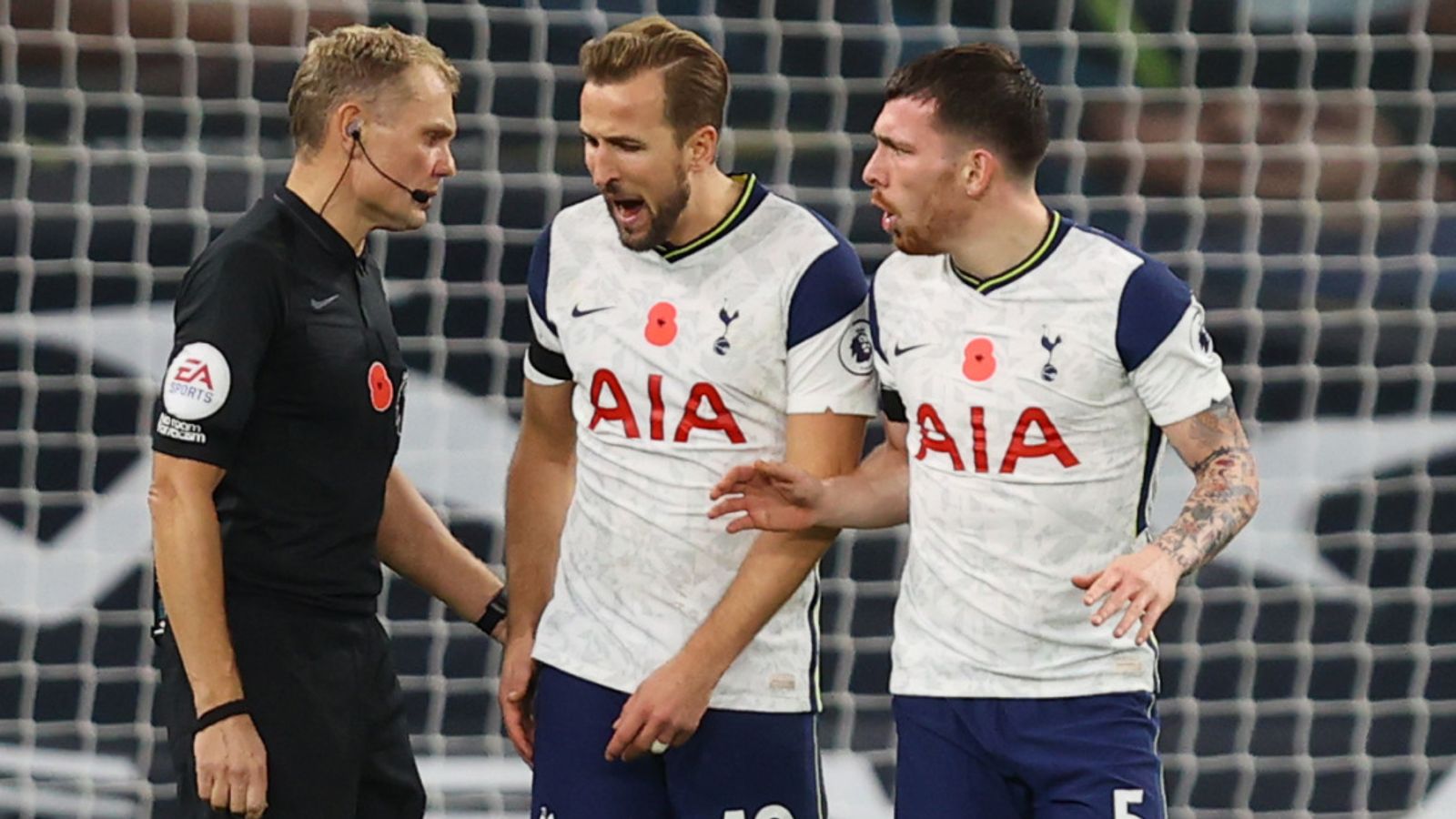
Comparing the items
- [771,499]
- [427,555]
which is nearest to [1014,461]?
[771,499]

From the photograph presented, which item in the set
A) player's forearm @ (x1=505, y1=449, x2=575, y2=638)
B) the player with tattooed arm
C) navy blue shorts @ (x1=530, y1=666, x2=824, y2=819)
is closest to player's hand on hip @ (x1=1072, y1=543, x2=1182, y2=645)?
the player with tattooed arm

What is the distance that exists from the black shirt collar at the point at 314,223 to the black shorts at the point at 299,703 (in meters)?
0.49

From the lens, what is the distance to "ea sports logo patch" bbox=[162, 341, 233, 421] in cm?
286

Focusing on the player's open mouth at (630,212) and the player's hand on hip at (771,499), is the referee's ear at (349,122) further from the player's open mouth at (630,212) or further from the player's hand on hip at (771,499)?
the player's hand on hip at (771,499)

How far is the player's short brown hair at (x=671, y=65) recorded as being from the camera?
10.1 ft

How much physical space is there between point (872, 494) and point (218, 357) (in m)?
0.92

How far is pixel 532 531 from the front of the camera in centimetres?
339

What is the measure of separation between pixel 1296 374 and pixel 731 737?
2.42m

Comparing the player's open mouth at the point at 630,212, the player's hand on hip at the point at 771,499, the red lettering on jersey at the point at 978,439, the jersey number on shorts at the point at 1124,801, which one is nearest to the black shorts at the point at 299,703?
the player's hand on hip at the point at 771,499

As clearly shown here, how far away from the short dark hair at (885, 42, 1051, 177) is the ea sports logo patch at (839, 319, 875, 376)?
0.31 m

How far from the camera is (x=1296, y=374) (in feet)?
16.8

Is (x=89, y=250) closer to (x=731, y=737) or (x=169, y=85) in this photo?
(x=169, y=85)

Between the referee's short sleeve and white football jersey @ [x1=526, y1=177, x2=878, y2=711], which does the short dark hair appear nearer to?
white football jersey @ [x1=526, y1=177, x2=878, y2=711]

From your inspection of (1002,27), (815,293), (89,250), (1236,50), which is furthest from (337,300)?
(1236,50)
